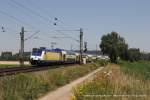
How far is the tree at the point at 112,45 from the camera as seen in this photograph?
5625 inches

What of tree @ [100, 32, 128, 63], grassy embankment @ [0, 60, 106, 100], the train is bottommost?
grassy embankment @ [0, 60, 106, 100]

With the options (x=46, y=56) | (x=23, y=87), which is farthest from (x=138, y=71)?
(x=23, y=87)

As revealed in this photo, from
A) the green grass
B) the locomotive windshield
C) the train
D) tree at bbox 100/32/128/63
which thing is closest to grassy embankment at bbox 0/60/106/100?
the green grass

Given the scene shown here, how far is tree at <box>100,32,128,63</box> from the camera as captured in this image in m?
143

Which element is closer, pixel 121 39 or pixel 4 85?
pixel 4 85

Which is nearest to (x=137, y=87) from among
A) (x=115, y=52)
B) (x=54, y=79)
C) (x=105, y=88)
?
(x=105, y=88)

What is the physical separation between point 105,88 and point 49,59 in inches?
1898

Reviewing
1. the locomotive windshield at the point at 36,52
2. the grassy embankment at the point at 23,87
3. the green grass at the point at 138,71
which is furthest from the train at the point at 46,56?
the grassy embankment at the point at 23,87

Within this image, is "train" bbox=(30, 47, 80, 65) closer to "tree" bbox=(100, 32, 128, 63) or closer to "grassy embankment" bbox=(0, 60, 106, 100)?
"grassy embankment" bbox=(0, 60, 106, 100)

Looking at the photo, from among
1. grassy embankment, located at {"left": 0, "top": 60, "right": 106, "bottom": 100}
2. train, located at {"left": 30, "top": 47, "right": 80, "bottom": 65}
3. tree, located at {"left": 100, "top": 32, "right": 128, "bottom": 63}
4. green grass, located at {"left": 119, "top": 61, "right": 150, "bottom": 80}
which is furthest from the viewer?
tree, located at {"left": 100, "top": 32, "right": 128, "bottom": 63}

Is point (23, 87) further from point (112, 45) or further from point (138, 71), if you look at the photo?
point (112, 45)

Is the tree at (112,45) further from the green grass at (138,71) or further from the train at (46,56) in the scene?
the train at (46,56)

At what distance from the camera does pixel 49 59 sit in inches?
2648

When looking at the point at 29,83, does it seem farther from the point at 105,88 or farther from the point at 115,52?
the point at 115,52
